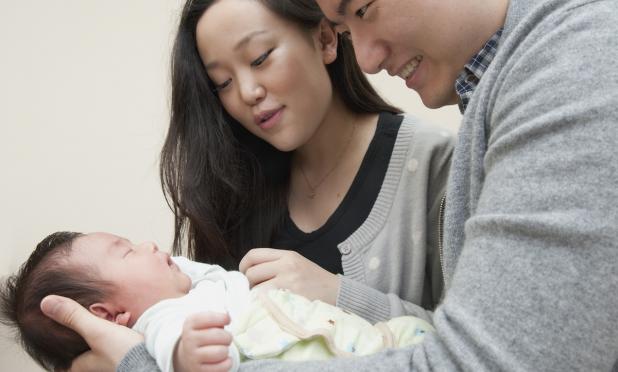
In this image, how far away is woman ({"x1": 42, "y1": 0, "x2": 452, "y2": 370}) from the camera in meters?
1.31

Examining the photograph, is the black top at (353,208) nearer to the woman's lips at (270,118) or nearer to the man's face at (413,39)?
the woman's lips at (270,118)

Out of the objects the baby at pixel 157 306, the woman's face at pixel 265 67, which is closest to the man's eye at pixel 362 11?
the woman's face at pixel 265 67

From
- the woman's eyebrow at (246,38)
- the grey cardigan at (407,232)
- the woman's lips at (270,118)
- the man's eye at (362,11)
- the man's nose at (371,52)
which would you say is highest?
the man's eye at (362,11)

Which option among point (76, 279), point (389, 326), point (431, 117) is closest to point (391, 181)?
point (389, 326)

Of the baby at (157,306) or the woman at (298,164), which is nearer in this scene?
the baby at (157,306)

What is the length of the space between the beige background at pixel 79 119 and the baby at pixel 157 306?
3.25 feet

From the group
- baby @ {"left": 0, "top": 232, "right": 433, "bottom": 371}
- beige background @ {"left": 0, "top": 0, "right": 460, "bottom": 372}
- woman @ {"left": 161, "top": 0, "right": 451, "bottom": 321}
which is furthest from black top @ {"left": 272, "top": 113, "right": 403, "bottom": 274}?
beige background @ {"left": 0, "top": 0, "right": 460, "bottom": 372}

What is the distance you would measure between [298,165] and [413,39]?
2.52 feet

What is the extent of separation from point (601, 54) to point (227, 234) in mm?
1107

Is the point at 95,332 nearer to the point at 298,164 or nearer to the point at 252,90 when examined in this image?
the point at 252,90

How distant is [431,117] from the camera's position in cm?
233

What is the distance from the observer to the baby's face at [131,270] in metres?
1.10

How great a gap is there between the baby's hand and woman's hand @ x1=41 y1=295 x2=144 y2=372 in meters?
0.20

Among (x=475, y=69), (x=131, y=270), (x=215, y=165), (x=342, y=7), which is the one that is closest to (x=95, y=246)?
(x=131, y=270)
